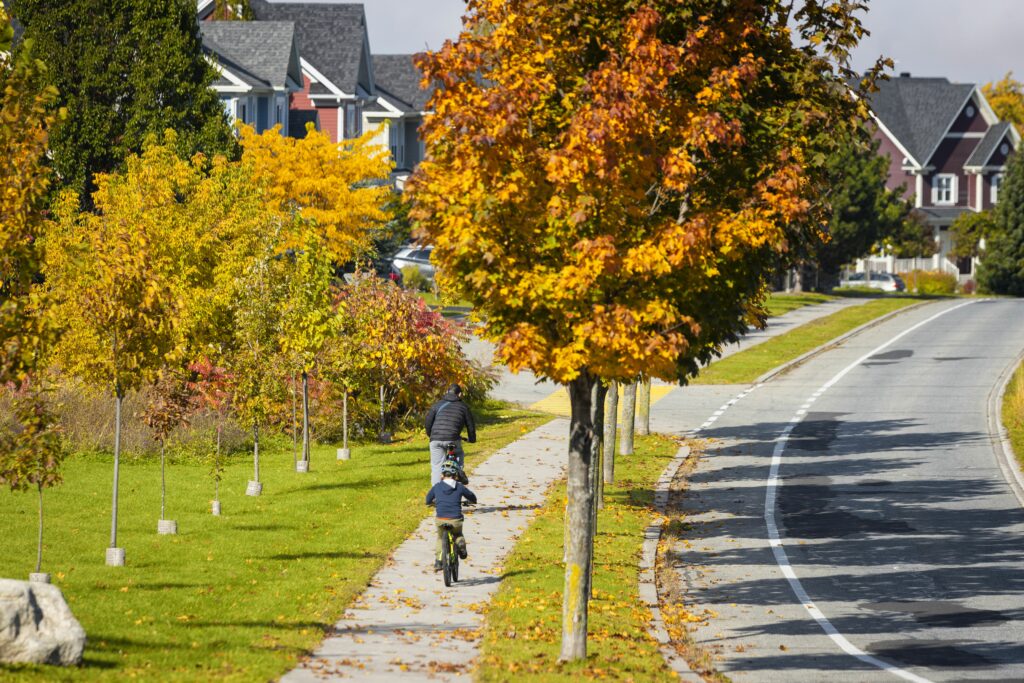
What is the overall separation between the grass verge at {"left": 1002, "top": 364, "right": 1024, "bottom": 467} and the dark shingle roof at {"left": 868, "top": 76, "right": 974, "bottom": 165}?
5772 centimetres

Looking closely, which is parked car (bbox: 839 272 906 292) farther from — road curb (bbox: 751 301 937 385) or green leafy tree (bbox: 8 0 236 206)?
green leafy tree (bbox: 8 0 236 206)

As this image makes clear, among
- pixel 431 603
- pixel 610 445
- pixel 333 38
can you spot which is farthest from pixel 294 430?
pixel 333 38

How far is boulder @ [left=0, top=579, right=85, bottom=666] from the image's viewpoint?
11.8 m

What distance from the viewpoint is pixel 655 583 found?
18.3 m

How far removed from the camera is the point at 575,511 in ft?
45.2

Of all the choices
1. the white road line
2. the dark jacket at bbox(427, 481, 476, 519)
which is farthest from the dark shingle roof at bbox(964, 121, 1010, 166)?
the dark jacket at bbox(427, 481, 476, 519)

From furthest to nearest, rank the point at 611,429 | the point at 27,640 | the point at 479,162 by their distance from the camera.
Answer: the point at 611,429 < the point at 479,162 < the point at 27,640

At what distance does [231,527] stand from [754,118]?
32.9ft

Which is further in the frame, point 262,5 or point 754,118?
point 262,5

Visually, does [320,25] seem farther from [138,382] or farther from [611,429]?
[138,382]

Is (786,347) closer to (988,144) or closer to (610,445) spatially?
(610,445)

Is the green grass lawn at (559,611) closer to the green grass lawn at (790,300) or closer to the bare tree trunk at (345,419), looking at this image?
the bare tree trunk at (345,419)

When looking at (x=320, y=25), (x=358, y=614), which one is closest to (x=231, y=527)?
(x=358, y=614)

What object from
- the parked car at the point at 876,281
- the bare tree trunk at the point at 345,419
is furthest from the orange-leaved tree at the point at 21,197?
the parked car at the point at 876,281
